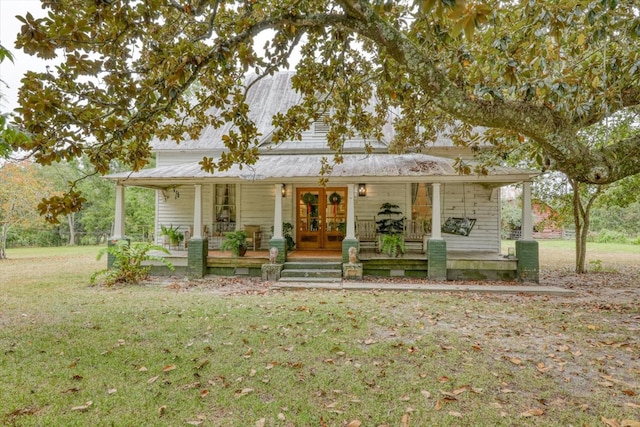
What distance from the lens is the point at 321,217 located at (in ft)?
40.5

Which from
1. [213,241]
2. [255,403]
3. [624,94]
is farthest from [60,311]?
[624,94]

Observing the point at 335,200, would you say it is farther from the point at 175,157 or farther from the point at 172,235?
the point at 175,157

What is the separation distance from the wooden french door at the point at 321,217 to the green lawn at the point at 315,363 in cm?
534

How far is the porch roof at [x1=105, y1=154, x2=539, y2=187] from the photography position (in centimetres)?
937

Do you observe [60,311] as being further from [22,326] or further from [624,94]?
[624,94]

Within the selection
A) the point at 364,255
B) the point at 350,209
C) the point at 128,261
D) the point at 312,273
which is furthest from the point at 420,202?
the point at 128,261

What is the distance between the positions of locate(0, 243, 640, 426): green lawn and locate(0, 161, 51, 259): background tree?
12.2 meters

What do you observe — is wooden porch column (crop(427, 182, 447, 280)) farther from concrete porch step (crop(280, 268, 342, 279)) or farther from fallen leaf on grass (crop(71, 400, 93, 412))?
fallen leaf on grass (crop(71, 400, 93, 412))

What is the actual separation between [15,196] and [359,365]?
1904 cm

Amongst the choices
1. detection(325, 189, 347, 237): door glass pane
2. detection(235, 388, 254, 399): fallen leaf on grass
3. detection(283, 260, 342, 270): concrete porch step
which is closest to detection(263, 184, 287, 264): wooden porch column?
detection(283, 260, 342, 270): concrete porch step

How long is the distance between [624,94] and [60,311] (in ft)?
32.1

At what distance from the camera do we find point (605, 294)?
8414mm

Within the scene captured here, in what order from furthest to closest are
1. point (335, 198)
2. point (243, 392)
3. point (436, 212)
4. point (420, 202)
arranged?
1. point (335, 198)
2. point (420, 202)
3. point (436, 212)
4. point (243, 392)

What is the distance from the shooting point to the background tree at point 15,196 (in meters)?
15.8
